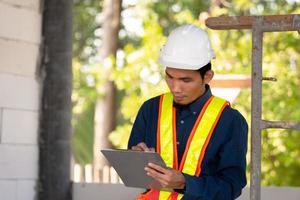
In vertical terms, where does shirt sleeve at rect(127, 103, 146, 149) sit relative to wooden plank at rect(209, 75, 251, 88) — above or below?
below

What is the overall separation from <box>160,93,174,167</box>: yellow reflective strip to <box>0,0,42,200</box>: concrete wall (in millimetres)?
1980

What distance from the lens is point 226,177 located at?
3.88m

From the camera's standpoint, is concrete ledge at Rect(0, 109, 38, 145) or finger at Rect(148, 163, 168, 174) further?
concrete ledge at Rect(0, 109, 38, 145)

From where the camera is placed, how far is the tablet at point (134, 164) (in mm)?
3727

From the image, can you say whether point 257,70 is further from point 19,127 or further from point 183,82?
point 19,127

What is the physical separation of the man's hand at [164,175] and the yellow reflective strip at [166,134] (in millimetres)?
231

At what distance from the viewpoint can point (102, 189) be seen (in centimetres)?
636

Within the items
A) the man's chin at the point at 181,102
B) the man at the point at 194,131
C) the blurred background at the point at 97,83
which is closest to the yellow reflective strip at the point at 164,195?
the man at the point at 194,131

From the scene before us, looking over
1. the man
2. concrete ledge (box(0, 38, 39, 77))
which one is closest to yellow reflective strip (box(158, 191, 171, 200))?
the man

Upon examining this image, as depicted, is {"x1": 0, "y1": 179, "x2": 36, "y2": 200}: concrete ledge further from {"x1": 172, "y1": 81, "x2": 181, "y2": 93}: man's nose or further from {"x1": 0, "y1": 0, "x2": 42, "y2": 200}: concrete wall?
{"x1": 172, "y1": 81, "x2": 181, "y2": 93}: man's nose

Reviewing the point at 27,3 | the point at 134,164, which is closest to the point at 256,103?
the point at 134,164

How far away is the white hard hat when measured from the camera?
156 inches

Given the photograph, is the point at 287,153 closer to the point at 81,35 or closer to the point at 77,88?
the point at 77,88

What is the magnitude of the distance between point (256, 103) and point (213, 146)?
325 millimetres
